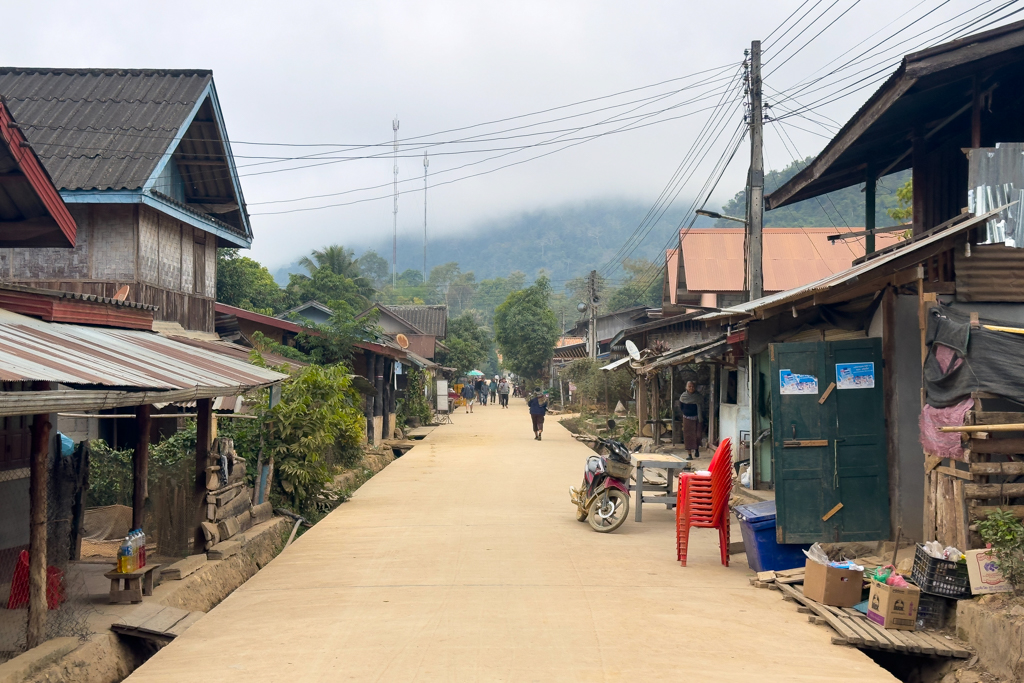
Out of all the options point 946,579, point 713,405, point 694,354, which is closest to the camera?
point 946,579

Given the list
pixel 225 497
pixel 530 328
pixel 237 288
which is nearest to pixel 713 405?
pixel 225 497

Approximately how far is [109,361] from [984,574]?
7.16 metres

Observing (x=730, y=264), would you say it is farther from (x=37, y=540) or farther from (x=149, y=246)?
(x=37, y=540)

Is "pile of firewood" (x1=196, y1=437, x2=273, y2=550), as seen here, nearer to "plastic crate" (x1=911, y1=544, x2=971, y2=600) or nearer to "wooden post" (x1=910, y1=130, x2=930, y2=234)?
"plastic crate" (x1=911, y1=544, x2=971, y2=600)

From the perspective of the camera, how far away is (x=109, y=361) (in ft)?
23.3

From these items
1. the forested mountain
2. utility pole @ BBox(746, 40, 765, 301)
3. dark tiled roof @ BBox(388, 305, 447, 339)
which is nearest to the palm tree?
dark tiled roof @ BBox(388, 305, 447, 339)

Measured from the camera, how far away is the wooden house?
1473cm

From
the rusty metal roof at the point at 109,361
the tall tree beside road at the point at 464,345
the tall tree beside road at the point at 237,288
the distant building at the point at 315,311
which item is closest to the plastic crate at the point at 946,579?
the rusty metal roof at the point at 109,361

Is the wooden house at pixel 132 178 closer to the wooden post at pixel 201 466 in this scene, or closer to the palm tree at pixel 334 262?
the wooden post at pixel 201 466

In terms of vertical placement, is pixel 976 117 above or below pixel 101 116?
below

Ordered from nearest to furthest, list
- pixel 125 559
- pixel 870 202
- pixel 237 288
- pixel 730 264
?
1. pixel 125 559
2. pixel 870 202
3. pixel 730 264
4. pixel 237 288

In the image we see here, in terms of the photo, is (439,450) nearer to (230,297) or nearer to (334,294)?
(230,297)

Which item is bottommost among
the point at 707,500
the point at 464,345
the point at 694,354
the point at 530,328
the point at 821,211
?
→ the point at 707,500

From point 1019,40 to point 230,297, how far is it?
98.6 ft
